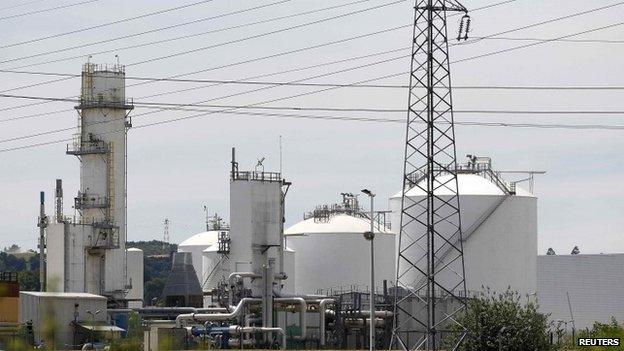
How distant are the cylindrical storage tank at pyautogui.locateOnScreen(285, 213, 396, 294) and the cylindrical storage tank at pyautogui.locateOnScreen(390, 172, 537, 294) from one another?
7034mm

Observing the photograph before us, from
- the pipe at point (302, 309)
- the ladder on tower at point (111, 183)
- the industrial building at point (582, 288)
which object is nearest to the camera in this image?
the pipe at point (302, 309)

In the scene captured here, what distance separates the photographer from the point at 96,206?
259 ft

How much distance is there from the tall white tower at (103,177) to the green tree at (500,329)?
32.5 m

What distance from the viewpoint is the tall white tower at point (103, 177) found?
3078 inches

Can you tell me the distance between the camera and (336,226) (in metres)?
85.6

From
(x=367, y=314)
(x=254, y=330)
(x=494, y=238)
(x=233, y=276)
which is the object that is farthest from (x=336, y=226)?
(x=254, y=330)

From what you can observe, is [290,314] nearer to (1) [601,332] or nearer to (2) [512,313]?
(1) [601,332]

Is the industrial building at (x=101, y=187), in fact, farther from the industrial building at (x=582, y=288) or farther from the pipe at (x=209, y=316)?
the industrial building at (x=582, y=288)

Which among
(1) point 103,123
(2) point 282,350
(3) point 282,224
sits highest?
(1) point 103,123

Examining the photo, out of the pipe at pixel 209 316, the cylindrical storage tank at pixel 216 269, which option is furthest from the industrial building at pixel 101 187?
the pipe at pixel 209 316

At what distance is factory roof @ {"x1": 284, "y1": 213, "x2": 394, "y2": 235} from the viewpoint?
279ft

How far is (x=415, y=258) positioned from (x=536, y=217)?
7.75m

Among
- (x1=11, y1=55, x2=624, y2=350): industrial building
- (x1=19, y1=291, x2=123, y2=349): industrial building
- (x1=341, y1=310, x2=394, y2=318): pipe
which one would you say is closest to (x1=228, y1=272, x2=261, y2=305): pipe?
(x1=11, y1=55, x2=624, y2=350): industrial building

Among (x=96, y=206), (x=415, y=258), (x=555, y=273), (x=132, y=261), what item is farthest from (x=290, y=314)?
(x=555, y=273)
